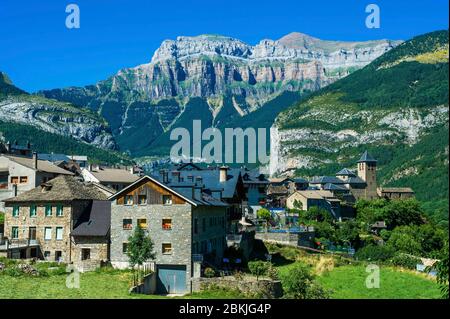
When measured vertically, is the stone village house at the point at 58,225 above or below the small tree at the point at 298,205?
below

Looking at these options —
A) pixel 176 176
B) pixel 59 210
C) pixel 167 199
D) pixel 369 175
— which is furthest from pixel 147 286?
pixel 369 175

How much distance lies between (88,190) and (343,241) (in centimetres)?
3931

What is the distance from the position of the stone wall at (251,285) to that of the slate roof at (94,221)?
10.8 meters

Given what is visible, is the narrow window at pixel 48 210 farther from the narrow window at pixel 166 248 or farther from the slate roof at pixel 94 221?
the narrow window at pixel 166 248

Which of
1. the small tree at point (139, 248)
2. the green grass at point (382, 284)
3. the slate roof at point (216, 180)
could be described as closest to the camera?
the small tree at point (139, 248)

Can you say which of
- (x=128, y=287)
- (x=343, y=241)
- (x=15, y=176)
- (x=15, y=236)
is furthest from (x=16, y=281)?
(x=343, y=241)

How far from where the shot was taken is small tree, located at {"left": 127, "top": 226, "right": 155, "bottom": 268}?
4447cm

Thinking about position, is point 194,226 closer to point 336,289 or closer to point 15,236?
point 336,289

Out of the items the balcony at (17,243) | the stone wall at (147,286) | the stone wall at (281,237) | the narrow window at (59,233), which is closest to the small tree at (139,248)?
the stone wall at (147,286)

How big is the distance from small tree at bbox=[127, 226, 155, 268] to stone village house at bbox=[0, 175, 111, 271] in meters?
4.38

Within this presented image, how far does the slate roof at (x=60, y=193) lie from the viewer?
169ft

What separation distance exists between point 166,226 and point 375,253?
3672cm
